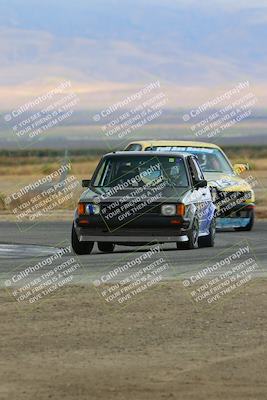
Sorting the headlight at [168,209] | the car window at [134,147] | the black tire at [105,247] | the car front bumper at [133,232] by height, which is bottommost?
the car window at [134,147]

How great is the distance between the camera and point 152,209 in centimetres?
2038

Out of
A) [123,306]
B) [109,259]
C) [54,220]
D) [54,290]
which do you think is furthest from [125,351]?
[54,220]

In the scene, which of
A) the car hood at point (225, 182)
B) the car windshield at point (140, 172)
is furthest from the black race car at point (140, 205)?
the car hood at point (225, 182)

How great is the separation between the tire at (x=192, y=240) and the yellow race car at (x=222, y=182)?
3.96m

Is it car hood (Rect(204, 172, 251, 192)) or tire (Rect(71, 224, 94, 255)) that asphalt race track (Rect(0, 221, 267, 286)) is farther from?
car hood (Rect(204, 172, 251, 192))

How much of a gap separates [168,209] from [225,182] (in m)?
5.36

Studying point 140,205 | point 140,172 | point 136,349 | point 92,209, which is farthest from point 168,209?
point 136,349

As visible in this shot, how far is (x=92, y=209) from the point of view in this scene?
66.5ft

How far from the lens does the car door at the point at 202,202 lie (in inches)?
838

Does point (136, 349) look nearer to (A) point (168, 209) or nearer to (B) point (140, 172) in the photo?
(A) point (168, 209)

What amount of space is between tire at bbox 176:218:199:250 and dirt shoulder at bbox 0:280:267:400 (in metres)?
5.67

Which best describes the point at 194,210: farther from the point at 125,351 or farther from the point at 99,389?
the point at 99,389

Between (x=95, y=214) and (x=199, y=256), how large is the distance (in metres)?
1.74

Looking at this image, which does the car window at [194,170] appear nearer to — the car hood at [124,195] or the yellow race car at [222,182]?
the car hood at [124,195]
